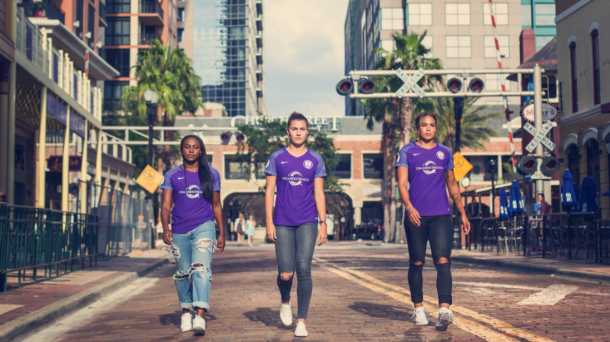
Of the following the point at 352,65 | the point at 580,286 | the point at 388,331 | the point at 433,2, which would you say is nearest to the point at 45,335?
the point at 388,331

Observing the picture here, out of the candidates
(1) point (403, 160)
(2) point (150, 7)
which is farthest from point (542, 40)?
(1) point (403, 160)

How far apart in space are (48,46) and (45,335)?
50.9 feet

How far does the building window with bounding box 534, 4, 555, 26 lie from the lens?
248 feet

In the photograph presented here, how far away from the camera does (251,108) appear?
11881cm

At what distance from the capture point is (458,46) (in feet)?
244

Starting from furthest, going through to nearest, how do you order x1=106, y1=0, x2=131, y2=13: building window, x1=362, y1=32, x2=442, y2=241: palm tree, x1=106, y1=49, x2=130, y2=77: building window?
x1=106, y1=49, x2=130, y2=77: building window < x1=106, y1=0, x2=131, y2=13: building window < x1=362, y1=32, x2=442, y2=241: palm tree

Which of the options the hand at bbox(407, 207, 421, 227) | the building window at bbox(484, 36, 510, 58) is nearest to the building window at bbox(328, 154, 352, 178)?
the building window at bbox(484, 36, 510, 58)

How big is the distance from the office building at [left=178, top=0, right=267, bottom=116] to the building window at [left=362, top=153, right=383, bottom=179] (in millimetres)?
46474

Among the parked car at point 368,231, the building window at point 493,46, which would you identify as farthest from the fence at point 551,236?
the building window at point 493,46

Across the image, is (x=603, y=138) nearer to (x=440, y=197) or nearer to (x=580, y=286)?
(x=580, y=286)

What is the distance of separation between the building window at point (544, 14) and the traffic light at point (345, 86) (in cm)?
5927

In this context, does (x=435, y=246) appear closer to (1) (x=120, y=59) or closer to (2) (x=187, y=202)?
(2) (x=187, y=202)

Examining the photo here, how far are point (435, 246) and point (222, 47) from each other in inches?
4412

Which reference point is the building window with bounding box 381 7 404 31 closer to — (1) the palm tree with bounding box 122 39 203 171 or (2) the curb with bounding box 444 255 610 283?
(1) the palm tree with bounding box 122 39 203 171
